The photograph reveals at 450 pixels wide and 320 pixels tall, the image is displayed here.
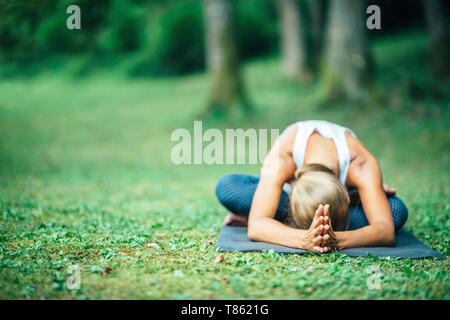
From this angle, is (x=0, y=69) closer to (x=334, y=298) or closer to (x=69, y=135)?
(x=69, y=135)

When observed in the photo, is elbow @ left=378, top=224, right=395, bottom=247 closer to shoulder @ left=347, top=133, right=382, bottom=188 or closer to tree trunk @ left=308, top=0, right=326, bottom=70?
shoulder @ left=347, top=133, right=382, bottom=188

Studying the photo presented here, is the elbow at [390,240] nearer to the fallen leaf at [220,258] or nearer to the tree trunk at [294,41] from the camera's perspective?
the fallen leaf at [220,258]

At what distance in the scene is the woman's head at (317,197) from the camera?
357 centimetres

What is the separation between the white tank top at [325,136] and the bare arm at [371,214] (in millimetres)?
109

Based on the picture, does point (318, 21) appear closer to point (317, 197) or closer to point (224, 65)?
point (224, 65)

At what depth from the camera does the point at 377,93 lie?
11.9 metres

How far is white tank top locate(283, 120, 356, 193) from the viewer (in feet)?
13.6

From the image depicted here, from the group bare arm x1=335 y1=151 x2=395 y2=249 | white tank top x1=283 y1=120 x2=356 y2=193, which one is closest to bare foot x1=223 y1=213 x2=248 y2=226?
white tank top x1=283 y1=120 x2=356 y2=193

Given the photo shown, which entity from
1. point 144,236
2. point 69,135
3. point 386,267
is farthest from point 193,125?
point 386,267

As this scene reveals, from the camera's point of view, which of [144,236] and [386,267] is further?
[144,236]

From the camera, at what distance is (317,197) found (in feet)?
11.7

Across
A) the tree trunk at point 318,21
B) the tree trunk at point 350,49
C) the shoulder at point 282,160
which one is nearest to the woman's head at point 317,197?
the shoulder at point 282,160

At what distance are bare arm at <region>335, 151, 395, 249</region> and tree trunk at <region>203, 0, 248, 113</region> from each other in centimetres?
1004
